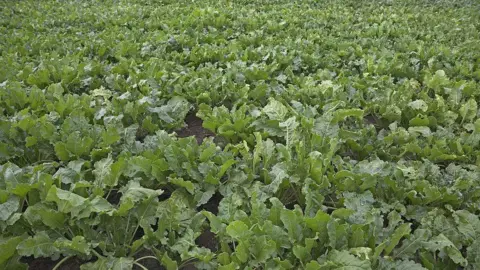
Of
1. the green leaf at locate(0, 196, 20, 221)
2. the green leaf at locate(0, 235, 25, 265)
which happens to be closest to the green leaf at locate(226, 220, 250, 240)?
the green leaf at locate(0, 235, 25, 265)

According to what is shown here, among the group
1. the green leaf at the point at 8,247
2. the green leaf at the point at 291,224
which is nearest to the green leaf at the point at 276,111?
the green leaf at the point at 291,224

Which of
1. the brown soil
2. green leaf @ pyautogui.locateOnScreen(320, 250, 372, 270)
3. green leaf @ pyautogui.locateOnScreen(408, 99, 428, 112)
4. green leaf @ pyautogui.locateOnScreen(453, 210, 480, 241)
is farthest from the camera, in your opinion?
the brown soil

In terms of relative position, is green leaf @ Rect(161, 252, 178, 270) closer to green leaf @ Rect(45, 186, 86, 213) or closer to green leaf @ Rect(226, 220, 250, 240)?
green leaf @ Rect(226, 220, 250, 240)

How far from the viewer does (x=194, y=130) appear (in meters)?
4.20

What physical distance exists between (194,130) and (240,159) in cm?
112

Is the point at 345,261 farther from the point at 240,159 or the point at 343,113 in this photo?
the point at 343,113

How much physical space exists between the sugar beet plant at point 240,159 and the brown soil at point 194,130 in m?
0.05

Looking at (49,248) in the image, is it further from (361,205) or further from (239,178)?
(361,205)

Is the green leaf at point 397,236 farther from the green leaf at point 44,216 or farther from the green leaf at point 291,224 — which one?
the green leaf at point 44,216

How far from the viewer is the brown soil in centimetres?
409

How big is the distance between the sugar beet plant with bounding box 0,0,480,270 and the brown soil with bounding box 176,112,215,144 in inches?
1.8

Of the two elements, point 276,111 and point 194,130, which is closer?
point 276,111

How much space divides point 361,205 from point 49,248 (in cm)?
194

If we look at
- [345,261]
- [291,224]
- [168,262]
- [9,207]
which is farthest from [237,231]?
[9,207]
